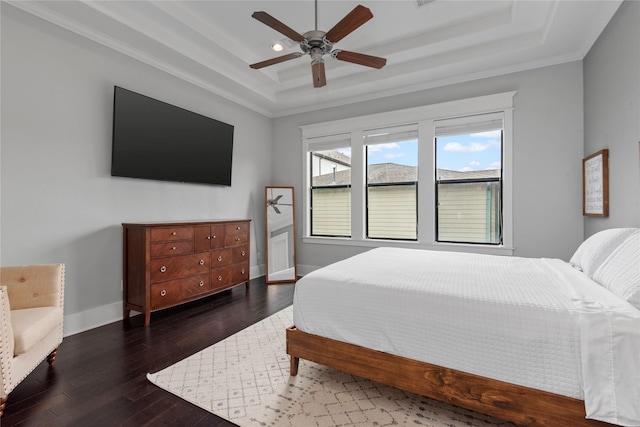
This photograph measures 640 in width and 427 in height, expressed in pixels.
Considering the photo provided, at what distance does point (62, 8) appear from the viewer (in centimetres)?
256

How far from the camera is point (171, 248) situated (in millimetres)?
3188

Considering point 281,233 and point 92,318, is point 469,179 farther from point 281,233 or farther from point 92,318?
point 92,318

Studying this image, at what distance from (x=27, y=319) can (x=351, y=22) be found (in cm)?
295

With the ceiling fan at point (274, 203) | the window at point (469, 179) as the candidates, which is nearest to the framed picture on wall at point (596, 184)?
the window at point (469, 179)

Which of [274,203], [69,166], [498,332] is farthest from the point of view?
[274,203]

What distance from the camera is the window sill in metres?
3.77

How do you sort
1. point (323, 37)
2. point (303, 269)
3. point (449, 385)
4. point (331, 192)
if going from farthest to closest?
Result: point (303, 269) → point (331, 192) → point (323, 37) → point (449, 385)

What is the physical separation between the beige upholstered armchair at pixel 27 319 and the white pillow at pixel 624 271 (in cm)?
313

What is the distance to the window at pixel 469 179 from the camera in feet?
12.6

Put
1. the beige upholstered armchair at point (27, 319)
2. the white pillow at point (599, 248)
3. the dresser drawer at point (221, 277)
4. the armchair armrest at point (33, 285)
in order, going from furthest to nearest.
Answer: the dresser drawer at point (221, 277)
the armchair armrest at point (33, 285)
the white pillow at point (599, 248)
the beige upholstered armchair at point (27, 319)

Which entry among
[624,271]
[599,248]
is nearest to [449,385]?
[624,271]

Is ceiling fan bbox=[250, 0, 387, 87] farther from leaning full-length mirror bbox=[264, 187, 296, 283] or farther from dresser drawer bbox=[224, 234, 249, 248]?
leaning full-length mirror bbox=[264, 187, 296, 283]

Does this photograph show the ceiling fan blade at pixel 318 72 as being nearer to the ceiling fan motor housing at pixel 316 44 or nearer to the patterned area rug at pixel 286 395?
the ceiling fan motor housing at pixel 316 44

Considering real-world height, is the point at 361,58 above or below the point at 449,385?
above
